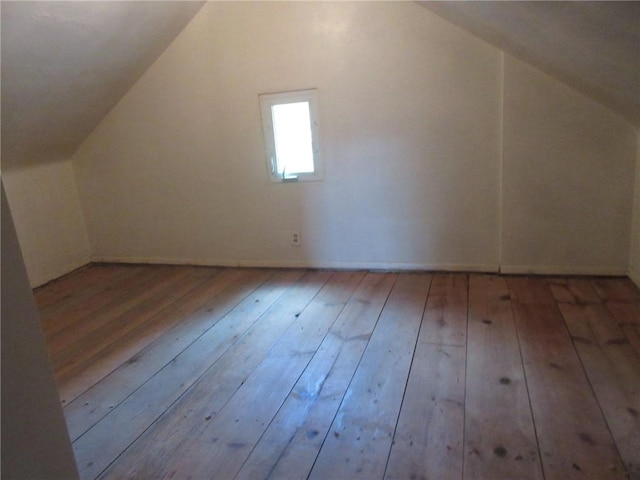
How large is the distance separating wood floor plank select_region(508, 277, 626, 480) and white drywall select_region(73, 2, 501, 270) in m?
0.83

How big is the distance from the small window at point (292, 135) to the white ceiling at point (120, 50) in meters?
0.91

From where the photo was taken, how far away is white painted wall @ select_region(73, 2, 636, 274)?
2.73 metres

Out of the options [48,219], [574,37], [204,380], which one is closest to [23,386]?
[204,380]

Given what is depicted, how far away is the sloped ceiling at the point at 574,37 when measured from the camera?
1.22m

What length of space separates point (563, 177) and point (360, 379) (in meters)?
1.90

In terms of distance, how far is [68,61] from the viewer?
2.63 metres

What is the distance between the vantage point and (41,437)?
83cm

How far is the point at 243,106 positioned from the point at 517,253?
223 cm

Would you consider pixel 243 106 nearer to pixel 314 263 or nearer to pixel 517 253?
pixel 314 263

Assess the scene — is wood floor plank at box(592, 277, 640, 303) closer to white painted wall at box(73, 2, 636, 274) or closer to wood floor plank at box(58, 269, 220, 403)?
white painted wall at box(73, 2, 636, 274)

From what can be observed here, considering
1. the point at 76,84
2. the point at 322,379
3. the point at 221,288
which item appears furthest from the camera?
the point at 221,288

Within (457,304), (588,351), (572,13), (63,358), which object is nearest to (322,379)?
(457,304)

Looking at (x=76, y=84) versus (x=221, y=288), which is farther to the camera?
(x=221, y=288)

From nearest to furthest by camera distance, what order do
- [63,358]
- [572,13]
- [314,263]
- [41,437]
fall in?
1. [41,437]
2. [572,13]
3. [63,358]
4. [314,263]
